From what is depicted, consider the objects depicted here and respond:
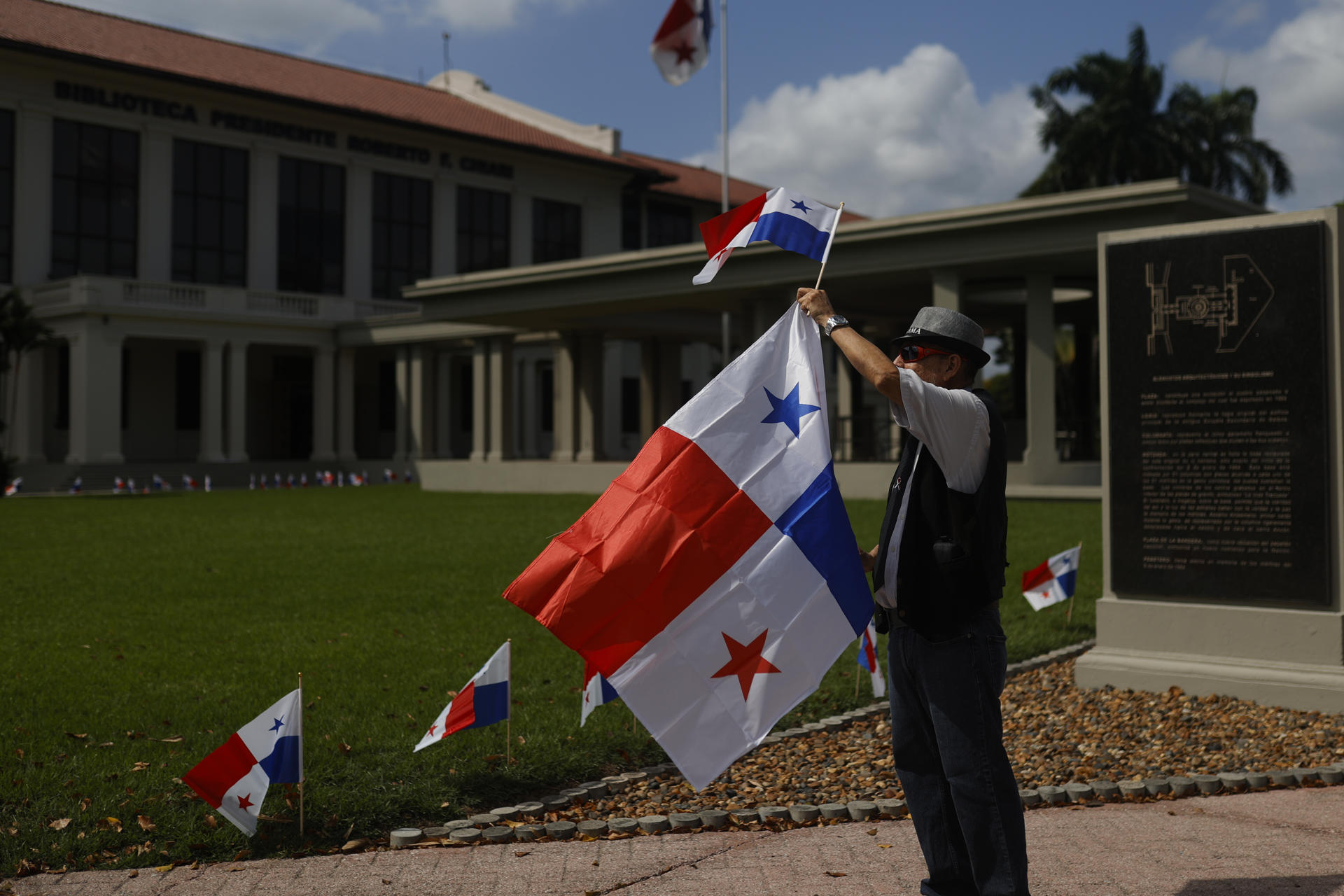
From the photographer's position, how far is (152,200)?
46125 mm

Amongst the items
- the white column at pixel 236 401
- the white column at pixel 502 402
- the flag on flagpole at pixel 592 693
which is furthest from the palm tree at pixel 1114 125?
the flag on flagpole at pixel 592 693

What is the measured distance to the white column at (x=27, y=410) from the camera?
42750mm

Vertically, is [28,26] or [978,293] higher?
[28,26]

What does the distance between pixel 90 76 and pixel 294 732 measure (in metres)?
46.0

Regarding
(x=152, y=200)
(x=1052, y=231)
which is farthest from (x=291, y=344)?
(x=1052, y=231)

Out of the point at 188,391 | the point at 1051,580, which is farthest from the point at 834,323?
the point at 188,391

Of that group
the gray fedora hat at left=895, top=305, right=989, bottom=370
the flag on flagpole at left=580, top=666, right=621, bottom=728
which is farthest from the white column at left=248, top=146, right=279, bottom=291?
the gray fedora hat at left=895, top=305, right=989, bottom=370

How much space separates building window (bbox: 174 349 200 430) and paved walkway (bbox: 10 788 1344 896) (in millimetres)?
48628

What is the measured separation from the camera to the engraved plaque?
Answer: 7.60 m

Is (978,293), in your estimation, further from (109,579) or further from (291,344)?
(291,344)

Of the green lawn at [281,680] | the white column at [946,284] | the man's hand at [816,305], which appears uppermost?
the white column at [946,284]

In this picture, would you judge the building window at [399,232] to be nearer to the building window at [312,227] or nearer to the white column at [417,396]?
the building window at [312,227]

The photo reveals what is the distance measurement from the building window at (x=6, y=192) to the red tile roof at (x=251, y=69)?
3.14 metres

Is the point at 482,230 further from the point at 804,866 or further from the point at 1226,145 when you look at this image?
the point at 804,866
